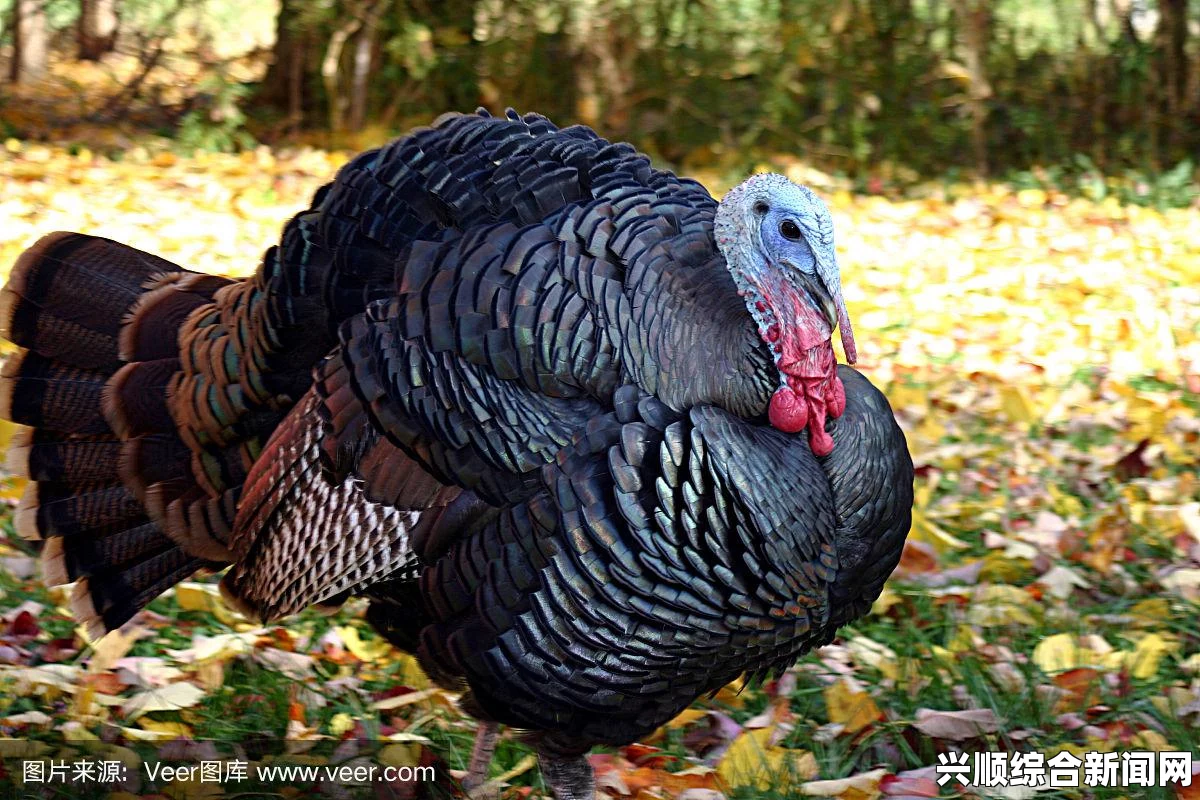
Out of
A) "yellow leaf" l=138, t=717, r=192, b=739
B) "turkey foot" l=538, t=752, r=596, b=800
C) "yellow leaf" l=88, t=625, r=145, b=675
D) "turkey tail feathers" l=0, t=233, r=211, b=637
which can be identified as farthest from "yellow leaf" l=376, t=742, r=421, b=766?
"yellow leaf" l=88, t=625, r=145, b=675

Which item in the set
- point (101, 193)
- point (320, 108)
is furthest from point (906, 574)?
point (320, 108)

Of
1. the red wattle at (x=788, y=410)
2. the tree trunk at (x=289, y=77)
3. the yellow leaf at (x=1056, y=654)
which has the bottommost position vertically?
the yellow leaf at (x=1056, y=654)

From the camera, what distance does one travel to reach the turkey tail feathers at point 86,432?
3086 mm

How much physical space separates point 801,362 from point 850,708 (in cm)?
101

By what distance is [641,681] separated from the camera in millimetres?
2568

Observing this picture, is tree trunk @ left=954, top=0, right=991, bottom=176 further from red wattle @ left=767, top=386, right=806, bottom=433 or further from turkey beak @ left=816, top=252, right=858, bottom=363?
red wattle @ left=767, top=386, right=806, bottom=433

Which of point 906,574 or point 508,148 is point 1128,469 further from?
point 508,148

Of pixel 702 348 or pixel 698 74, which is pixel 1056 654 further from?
pixel 698 74

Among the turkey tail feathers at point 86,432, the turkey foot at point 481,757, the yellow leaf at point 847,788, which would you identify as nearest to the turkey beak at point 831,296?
the yellow leaf at point 847,788

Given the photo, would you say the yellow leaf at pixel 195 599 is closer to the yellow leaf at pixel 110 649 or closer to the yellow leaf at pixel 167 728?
the yellow leaf at pixel 110 649

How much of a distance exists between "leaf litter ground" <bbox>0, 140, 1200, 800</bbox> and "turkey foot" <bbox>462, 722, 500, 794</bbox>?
6 centimetres

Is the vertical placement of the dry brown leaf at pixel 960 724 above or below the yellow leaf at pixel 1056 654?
below

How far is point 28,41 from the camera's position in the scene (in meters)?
8.87

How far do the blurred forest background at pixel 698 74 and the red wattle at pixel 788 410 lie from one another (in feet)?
21.1
